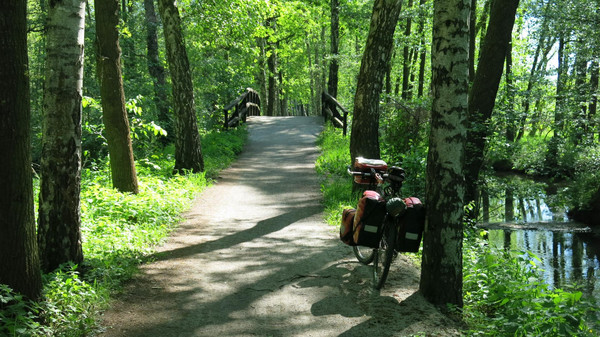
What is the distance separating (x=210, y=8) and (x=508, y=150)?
7629 millimetres

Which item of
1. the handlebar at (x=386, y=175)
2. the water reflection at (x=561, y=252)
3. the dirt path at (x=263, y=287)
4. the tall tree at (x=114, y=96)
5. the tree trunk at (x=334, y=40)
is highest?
the tree trunk at (x=334, y=40)

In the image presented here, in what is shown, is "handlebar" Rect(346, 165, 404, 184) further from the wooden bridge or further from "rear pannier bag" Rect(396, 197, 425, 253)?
the wooden bridge

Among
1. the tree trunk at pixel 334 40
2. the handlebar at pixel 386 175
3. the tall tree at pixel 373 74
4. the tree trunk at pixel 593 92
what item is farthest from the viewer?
the tree trunk at pixel 334 40

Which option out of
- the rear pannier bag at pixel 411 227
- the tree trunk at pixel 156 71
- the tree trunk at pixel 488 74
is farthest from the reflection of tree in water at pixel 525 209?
the tree trunk at pixel 156 71

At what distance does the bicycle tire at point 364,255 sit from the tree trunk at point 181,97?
5951 mm

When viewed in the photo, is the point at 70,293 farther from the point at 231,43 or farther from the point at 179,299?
the point at 231,43

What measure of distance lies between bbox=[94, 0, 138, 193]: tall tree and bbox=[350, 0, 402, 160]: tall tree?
4.27 meters

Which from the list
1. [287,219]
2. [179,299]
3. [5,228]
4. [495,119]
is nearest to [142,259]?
[179,299]

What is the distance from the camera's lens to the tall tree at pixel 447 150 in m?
4.41

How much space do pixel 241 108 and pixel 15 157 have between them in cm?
1638

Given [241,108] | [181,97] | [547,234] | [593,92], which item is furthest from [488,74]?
[241,108]

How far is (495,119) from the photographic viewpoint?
29.2 ft

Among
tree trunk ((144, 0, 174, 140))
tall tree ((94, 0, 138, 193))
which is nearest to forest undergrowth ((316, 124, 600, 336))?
tall tree ((94, 0, 138, 193))

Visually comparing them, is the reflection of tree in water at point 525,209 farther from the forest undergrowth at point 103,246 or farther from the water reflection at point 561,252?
the forest undergrowth at point 103,246
